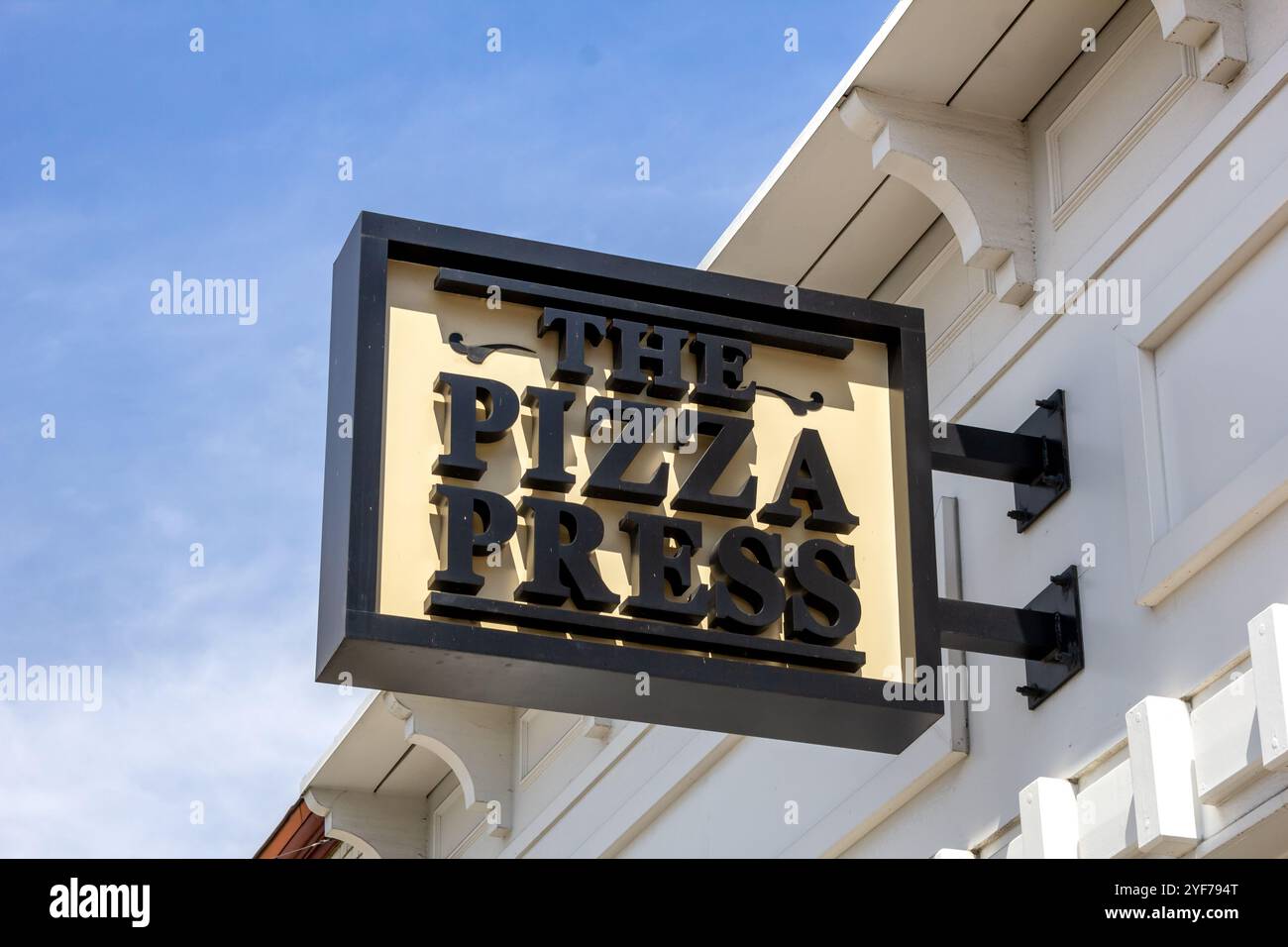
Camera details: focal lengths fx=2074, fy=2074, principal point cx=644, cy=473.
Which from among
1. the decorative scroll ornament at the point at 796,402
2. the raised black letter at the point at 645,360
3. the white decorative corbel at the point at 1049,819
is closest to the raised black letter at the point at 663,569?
the raised black letter at the point at 645,360

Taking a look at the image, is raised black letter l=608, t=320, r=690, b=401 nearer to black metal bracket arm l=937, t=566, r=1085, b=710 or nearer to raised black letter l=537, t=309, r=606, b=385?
raised black letter l=537, t=309, r=606, b=385

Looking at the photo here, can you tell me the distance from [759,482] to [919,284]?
189cm

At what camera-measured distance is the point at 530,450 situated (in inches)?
208

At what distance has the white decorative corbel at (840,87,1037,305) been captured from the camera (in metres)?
6.35

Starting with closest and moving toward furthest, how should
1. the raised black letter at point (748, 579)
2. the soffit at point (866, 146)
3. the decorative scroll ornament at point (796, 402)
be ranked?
the raised black letter at point (748, 579) < the decorative scroll ornament at point (796, 402) < the soffit at point (866, 146)

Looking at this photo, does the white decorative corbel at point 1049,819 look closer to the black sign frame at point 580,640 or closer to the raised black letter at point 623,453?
the black sign frame at point 580,640

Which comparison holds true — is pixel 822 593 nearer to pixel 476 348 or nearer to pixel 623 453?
pixel 623 453

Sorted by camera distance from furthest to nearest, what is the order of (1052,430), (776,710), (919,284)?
(919,284), (1052,430), (776,710)

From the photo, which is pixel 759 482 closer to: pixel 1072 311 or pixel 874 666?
pixel 874 666

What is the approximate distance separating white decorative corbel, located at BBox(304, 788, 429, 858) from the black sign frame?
210 inches

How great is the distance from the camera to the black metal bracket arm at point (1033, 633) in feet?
18.1

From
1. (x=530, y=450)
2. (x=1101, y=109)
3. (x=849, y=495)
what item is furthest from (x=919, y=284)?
(x=530, y=450)

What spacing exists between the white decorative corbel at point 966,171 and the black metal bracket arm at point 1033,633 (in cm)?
109

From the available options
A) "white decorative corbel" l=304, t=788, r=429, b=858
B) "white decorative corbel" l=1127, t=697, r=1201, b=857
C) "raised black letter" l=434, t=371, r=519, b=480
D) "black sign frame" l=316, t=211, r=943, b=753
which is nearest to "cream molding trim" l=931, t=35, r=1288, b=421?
"black sign frame" l=316, t=211, r=943, b=753
